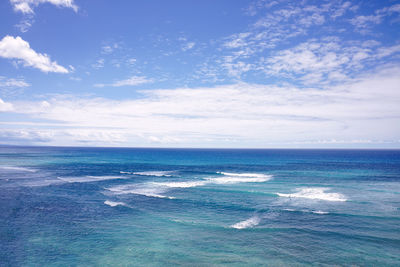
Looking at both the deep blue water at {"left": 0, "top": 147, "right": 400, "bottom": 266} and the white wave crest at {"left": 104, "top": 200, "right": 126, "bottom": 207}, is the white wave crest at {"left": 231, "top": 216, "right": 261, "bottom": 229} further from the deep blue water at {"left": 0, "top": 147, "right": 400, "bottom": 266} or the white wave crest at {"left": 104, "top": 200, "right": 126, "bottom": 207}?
the white wave crest at {"left": 104, "top": 200, "right": 126, "bottom": 207}

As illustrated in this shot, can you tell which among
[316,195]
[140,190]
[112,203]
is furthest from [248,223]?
[140,190]

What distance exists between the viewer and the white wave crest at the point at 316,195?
3098 cm

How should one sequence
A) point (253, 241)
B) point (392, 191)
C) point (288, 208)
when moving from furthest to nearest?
1. point (392, 191)
2. point (288, 208)
3. point (253, 241)

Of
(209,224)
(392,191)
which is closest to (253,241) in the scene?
(209,224)

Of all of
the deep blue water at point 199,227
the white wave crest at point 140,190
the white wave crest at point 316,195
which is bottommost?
the deep blue water at point 199,227

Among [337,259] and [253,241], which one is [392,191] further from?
[253,241]

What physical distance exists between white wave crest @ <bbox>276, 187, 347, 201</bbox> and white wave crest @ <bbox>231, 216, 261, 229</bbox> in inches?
435

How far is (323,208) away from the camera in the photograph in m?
26.6

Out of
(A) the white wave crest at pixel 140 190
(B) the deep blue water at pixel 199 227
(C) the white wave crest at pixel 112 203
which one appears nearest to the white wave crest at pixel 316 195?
(B) the deep blue water at pixel 199 227

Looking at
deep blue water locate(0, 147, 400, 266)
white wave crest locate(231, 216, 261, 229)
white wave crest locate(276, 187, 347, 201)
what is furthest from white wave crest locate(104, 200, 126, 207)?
white wave crest locate(276, 187, 347, 201)

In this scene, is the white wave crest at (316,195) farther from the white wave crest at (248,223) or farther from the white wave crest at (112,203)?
the white wave crest at (112,203)

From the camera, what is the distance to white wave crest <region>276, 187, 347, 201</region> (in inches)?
1220

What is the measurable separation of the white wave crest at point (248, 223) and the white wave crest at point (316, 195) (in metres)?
11.0

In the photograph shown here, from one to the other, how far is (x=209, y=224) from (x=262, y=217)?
548cm
